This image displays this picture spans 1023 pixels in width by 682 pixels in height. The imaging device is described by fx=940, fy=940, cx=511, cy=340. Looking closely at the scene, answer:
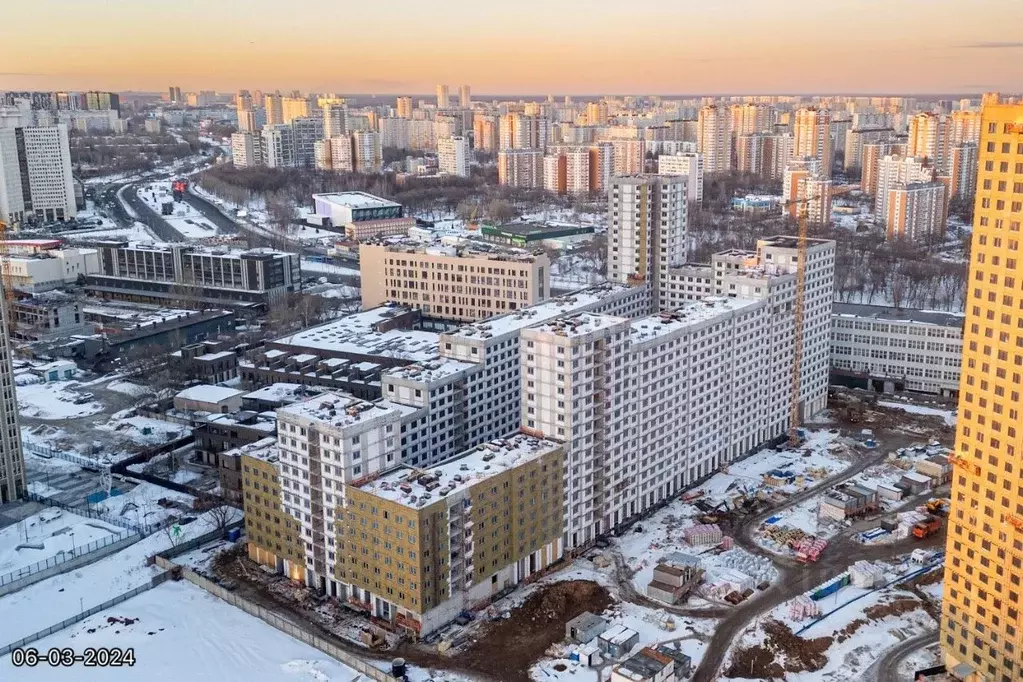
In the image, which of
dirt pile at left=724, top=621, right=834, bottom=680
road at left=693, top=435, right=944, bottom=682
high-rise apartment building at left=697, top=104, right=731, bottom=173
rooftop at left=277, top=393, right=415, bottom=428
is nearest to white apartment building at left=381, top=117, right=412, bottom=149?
high-rise apartment building at left=697, top=104, right=731, bottom=173

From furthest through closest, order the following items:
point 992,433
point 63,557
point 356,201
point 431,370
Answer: point 356,201
point 431,370
point 63,557
point 992,433

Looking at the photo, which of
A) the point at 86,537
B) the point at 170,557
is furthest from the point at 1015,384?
the point at 86,537

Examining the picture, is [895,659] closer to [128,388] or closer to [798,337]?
[798,337]

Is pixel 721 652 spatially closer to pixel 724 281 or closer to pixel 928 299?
pixel 724 281

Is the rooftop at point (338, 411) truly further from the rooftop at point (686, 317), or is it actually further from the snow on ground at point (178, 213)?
the snow on ground at point (178, 213)

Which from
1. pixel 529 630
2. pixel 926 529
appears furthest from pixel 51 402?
pixel 926 529

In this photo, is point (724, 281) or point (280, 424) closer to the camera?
point (280, 424)
